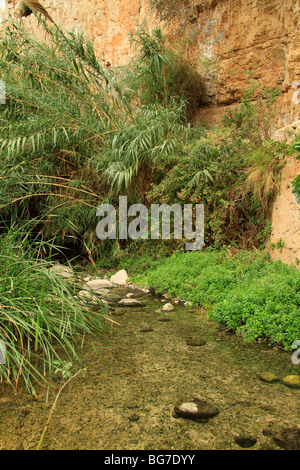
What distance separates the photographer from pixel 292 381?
2.20 metres

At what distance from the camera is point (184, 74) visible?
8.59 m

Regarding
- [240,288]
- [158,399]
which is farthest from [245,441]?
[240,288]

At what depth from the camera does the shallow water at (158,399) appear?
1.67 meters

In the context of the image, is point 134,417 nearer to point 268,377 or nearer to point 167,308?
point 268,377

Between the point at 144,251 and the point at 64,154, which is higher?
the point at 64,154

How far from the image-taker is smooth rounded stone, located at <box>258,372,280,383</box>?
2.23 m

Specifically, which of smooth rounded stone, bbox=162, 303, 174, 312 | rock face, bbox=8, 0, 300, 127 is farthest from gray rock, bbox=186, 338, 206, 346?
rock face, bbox=8, 0, 300, 127

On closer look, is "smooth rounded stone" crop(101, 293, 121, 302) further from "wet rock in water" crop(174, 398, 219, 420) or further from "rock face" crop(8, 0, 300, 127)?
"rock face" crop(8, 0, 300, 127)

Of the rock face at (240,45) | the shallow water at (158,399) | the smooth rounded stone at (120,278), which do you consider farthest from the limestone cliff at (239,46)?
the shallow water at (158,399)

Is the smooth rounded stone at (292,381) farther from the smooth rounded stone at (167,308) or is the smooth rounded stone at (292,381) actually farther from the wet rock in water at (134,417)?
the smooth rounded stone at (167,308)
